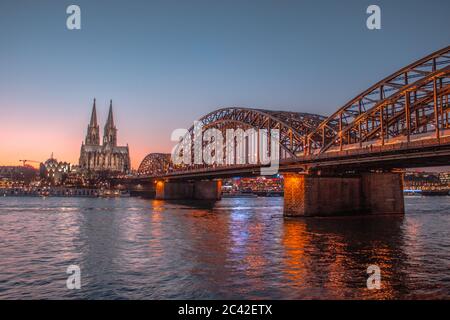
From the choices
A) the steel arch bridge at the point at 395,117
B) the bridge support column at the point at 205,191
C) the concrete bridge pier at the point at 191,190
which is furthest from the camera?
the concrete bridge pier at the point at 191,190

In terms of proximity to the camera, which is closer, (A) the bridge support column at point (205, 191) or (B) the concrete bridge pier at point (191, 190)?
(A) the bridge support column at point (205, 191)

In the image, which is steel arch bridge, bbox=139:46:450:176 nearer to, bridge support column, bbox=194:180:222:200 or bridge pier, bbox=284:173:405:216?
bridge pier, bbox=284:173:405:216

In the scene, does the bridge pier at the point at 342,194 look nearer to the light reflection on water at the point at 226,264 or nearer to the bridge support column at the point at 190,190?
the light reflection on water at the point at 226,264

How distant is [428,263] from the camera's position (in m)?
22.3

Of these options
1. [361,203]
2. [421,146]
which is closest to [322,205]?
[361,203]

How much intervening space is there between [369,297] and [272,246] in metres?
14.2

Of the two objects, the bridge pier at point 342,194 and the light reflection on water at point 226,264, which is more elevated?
the bridge pier at point 342,194

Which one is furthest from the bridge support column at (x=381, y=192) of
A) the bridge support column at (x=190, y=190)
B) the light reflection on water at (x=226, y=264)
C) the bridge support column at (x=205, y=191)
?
the bridge support column at (x=190, y=190)

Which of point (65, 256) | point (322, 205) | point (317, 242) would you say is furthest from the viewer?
point (322, 205)

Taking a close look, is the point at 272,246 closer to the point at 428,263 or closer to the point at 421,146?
the point at 428,263

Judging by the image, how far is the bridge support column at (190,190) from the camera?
424 ft

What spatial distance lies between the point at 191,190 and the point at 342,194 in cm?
8187

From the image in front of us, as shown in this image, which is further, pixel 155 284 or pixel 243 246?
pixel 243 246
